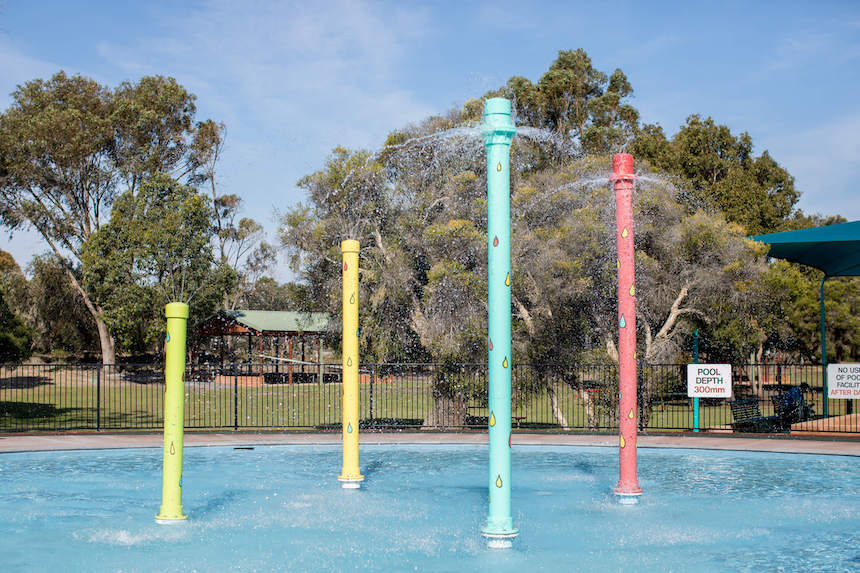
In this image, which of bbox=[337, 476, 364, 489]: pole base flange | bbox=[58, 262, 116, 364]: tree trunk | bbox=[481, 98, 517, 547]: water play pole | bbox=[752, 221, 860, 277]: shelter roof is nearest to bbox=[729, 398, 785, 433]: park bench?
bbox=[752, 221, 860, 277]: shelter roof

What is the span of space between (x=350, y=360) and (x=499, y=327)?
4583 millimetres

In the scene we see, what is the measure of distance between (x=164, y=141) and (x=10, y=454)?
149ft

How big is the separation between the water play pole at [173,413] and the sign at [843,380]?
1515cm

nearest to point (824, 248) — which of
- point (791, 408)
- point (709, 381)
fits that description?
point (791, 408)

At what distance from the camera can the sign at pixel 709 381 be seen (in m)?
19.5

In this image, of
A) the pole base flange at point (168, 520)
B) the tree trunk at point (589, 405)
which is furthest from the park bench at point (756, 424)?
the pole base flange at point (168, 520)

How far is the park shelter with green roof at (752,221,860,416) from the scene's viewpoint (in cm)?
2042

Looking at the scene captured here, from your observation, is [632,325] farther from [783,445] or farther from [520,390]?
[520,390]

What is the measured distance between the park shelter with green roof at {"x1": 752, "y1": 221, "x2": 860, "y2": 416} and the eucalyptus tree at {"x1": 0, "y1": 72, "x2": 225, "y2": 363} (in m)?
42.6

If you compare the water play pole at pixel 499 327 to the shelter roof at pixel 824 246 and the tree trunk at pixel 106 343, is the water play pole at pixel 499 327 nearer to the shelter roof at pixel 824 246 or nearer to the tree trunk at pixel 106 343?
the shelter roof at pixel 824 246

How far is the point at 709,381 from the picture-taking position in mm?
19625

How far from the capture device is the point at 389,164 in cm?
2977

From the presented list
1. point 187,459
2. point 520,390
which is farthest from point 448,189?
point 187,459

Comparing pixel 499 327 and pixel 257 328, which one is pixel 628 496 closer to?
pixel 499 327
